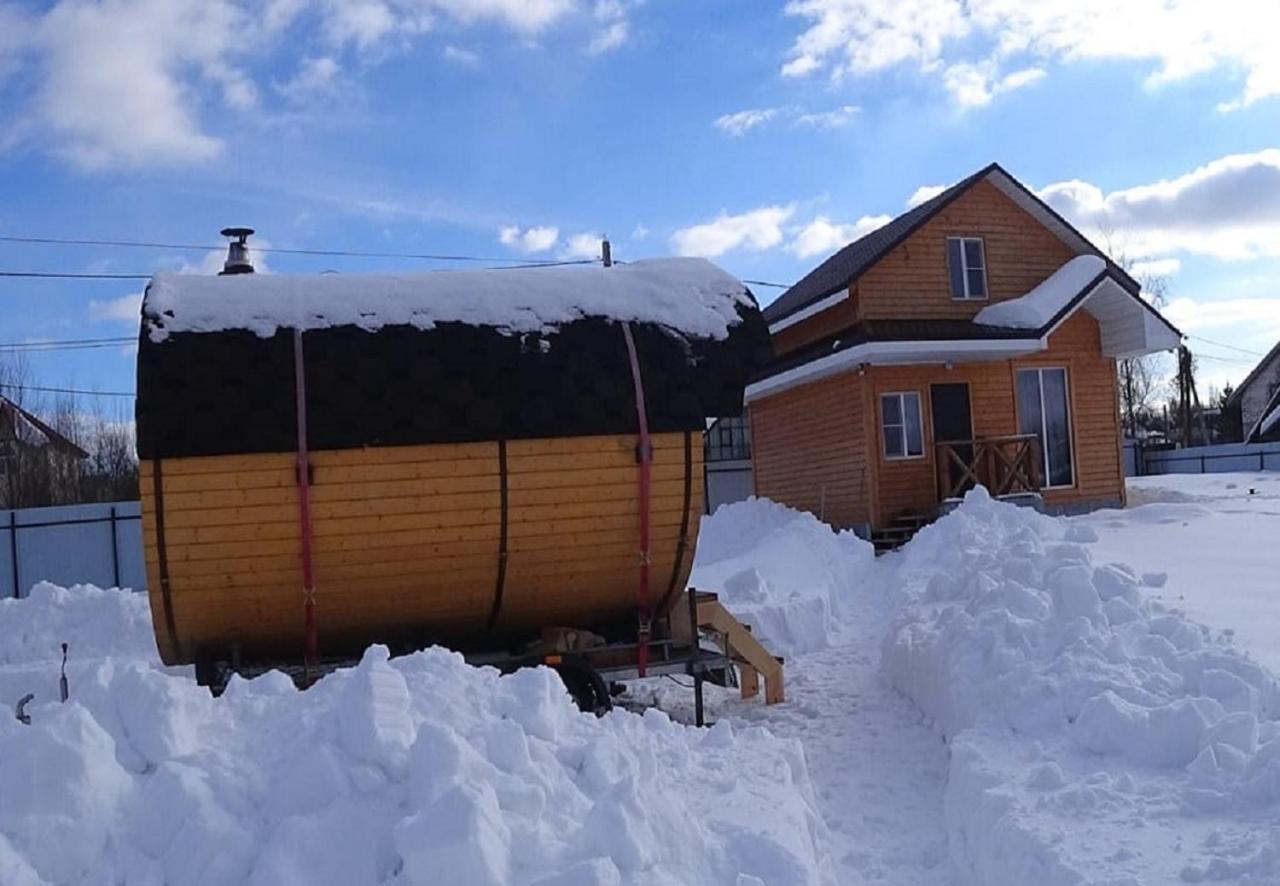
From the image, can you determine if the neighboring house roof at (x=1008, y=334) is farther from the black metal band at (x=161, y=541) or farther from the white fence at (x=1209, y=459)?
the white fence at (x=1209, y=459)

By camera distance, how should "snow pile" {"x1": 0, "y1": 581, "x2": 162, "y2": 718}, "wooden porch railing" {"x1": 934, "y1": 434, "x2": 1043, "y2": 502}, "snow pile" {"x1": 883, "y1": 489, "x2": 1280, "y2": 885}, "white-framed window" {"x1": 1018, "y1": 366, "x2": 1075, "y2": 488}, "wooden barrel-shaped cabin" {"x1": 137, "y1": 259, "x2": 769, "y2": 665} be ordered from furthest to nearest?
1. "white-framed window" {"x1": 1018, "y1": 366, "x2": 1075, "y2": 488}
2. "wooden porch railing" {"x1": 934, "y1": 434, "x2": 1043, "y2": 502}
3. "snow pile" {"x1": 0, "y1": 581, "x2": 162, "y2": 718}
4. "wooden barrel-shaped cabin" {"x1": 137, "y1": 259, "x2": 769, "y2": 665}
5. "snow pile" {"x1": 883, "y1": 489, "x2": 1280, "y2": 885}

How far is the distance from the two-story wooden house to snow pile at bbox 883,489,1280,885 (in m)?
10.6

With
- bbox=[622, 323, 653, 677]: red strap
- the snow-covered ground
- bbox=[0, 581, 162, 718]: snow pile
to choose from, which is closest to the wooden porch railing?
the snow-covered ground

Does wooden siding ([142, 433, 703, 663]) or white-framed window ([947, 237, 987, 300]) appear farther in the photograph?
white-framed window ([947, 237, 987, 300])

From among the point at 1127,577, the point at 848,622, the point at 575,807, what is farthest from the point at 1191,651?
the point at 848,622

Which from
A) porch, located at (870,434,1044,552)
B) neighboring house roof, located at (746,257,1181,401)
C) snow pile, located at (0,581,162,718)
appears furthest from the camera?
porch, located at (870,434,1044,552)

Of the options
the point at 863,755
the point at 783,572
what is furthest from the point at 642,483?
the point at 783,572

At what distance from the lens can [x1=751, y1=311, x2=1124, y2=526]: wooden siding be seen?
2008 cm

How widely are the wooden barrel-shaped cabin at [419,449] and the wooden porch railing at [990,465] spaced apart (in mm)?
12410

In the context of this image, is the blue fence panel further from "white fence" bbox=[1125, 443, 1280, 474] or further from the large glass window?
the large glass window

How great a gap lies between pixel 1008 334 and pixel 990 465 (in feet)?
7.55

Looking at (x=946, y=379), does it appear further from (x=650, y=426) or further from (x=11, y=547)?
(x=11, y=547)

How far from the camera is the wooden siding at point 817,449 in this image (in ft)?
67.2

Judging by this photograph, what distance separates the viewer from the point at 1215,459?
3609 centimetres
